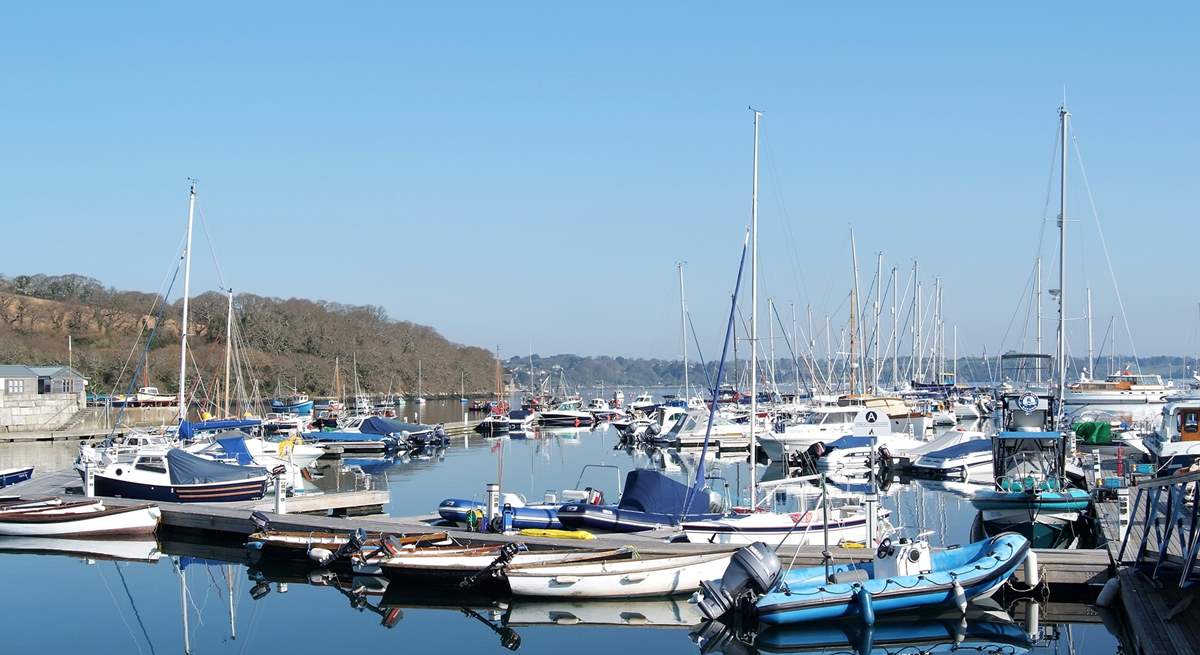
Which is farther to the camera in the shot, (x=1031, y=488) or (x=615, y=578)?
(x=1031, y=488)

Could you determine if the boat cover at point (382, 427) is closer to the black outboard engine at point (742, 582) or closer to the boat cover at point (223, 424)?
the boat cover at point (223, 424)

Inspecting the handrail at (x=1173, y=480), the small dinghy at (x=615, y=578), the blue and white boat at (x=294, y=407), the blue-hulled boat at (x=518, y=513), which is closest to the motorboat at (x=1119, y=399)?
the blue-hulled boat at (x=518, y=513)

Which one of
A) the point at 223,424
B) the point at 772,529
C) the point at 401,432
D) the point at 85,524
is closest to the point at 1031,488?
the point at 772,529

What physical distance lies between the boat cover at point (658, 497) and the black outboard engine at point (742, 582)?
26.4 feet

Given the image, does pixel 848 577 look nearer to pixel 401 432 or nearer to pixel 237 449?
pixel 237 449

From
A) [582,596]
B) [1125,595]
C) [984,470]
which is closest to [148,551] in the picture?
[582,596]

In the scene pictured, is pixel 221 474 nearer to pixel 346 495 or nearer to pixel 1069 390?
pixel 346 495

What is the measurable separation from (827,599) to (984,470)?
96.0 feet

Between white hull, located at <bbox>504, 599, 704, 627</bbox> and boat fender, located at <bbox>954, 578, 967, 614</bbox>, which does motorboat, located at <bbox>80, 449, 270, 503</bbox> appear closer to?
white hull, located at <bbox>504, 599, 704, 627</bbox>

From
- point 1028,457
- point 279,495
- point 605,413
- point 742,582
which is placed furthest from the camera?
point 605,413

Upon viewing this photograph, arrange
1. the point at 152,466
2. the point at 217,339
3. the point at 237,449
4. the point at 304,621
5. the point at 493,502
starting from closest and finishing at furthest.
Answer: the point at 304,621, the point at 493,502, the point at 152,466, the point at 237,449, the point at 217,339

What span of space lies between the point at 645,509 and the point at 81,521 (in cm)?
1524

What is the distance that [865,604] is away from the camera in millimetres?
20203

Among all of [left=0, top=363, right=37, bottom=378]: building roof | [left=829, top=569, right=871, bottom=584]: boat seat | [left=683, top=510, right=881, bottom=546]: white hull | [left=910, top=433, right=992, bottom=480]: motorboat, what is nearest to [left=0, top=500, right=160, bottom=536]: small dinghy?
[left=683, top=510, right=881, bottom=546]: white hull
